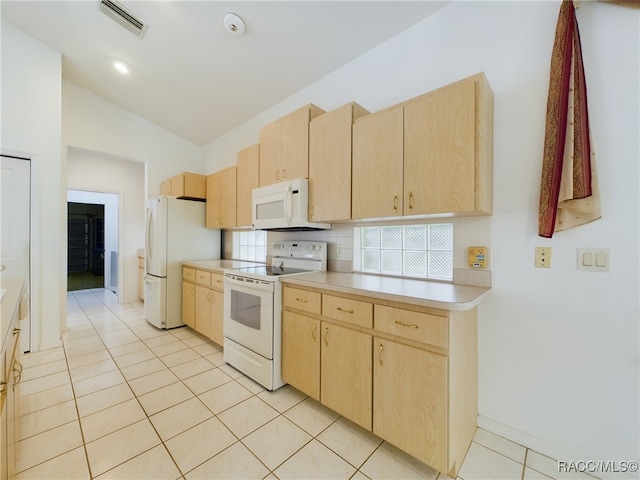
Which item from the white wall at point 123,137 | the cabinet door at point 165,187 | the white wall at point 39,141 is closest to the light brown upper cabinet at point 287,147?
the cabinet door at point 165,187

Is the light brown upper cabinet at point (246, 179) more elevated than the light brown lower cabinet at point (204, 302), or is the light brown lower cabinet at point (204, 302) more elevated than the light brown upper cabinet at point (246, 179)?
the light brown upper cabinet at point (246, 179)

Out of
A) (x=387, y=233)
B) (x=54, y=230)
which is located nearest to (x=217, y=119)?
(x=54, y=230)

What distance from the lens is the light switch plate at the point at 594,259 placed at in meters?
1.36

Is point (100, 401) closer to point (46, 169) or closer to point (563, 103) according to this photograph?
point (46, 169)

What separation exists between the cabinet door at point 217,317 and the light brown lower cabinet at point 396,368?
118 centimetres

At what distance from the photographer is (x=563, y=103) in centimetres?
139

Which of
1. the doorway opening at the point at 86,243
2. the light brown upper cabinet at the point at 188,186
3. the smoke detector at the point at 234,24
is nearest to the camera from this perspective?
the smoke detector at the point at 234,24

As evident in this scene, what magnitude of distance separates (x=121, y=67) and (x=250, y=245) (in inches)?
98.9

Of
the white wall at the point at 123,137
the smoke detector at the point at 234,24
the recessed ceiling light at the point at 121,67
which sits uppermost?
the recessed ceiling light at the point at 121,67

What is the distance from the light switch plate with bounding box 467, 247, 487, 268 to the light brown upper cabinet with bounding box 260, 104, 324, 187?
1.39 m

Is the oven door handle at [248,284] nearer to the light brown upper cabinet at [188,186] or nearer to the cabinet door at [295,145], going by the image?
the cabinet door at [295,145]

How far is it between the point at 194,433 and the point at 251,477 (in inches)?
20.4

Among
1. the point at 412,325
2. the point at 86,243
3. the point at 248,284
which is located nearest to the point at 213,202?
the point at 248,284

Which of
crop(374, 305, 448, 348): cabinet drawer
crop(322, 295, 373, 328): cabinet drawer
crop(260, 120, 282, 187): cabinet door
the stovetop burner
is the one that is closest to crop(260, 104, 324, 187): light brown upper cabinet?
crop(260, 120, 282, 187): cabinet door
